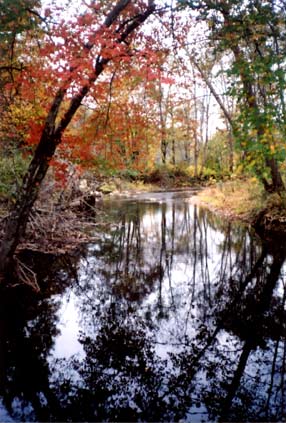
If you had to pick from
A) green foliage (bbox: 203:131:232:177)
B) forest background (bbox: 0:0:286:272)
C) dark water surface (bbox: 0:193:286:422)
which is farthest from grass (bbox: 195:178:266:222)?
green foliage (bbox: 203:131:232:177)

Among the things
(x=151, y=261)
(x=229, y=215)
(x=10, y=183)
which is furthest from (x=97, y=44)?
(x=229, y=215)

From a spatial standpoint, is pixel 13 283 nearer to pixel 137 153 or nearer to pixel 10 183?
pixel 10 183

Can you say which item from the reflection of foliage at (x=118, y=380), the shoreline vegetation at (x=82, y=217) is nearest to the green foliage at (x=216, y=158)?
the shoreline vegetation at (x=82, y=217)

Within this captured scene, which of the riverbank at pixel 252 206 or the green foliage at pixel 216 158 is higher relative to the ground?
the green foliage at pixel 216 158

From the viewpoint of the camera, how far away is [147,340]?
4820 millimetres

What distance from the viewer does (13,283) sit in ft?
21.9

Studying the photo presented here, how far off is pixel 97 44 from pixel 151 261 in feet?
17.6

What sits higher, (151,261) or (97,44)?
(97,44)

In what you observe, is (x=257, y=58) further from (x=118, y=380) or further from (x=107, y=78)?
(x=118, y=380)

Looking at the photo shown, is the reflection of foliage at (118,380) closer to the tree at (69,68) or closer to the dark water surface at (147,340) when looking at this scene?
the dark water surface at (147,340)

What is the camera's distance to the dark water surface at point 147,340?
3498 mm

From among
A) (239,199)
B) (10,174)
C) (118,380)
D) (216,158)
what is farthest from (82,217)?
(216,158)

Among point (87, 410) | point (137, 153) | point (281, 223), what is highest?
point (137, 153)

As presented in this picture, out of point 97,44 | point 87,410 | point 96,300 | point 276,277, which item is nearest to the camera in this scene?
point 87,410
